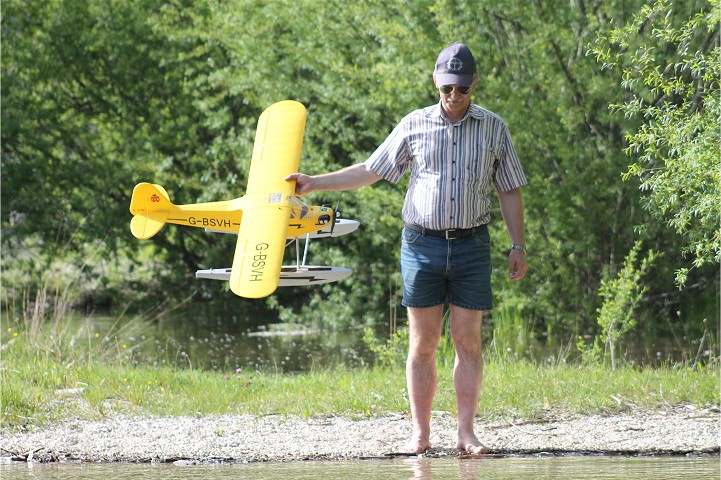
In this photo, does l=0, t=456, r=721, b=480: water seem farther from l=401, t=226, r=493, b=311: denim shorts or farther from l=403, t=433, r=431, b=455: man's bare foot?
l=401, t=226, r=493, b=311: denim shorts

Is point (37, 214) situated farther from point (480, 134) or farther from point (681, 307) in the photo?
point (480, 134)

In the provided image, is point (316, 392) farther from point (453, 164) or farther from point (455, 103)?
point (455, 103)

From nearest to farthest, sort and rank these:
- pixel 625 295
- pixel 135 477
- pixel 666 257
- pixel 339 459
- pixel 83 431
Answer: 1. pixel 135 477
2. pixel 339 459
3. pixel 83 431
4. pixel 625 295
5. pixel 666 257

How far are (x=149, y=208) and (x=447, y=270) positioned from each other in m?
2.39

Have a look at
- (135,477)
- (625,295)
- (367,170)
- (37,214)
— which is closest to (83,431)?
(135,477)

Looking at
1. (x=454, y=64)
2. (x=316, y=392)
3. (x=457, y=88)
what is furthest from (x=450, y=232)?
(x=316, y=392)

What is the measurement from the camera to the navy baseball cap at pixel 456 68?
5.15m

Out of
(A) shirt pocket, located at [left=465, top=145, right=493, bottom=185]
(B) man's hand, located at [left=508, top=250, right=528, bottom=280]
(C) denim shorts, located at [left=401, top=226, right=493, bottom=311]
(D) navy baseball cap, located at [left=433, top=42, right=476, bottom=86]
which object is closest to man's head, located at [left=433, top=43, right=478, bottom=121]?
(D) navy baseball cap, located at [left=433, top=42, right=476, bottom=86]

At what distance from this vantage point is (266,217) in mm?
5562

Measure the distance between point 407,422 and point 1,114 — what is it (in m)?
12.0

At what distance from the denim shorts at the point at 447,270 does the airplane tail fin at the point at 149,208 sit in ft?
6.75

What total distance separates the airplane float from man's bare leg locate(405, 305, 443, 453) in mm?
783

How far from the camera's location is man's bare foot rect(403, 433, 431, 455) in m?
5.43

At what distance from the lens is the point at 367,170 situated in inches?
217
